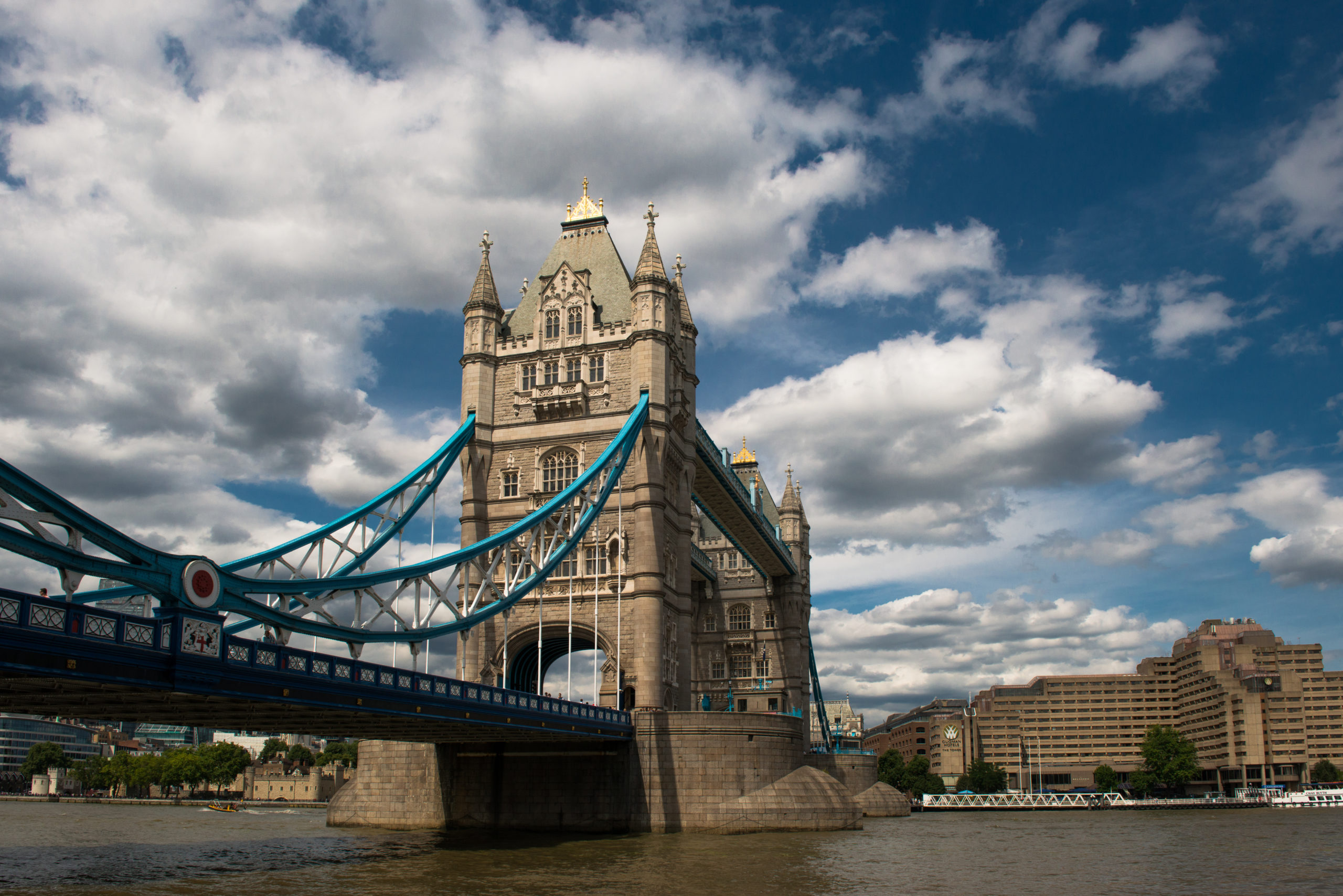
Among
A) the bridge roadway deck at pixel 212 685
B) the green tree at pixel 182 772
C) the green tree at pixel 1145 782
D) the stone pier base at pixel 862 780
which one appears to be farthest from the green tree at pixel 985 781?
the bridge roadway deck at pixel 212 685

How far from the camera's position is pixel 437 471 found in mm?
45219

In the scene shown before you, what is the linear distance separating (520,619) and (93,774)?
10178 cm

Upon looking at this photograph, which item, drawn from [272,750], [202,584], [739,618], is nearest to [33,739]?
[272,750]

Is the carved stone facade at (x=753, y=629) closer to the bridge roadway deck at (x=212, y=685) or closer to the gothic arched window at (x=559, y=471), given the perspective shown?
the gothic arched window at (x=559, y=471)

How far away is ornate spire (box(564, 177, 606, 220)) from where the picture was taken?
5428 centimetres

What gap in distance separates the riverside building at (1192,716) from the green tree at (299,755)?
305 ft

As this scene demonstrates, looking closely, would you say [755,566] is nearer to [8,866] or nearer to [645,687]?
[645,687]

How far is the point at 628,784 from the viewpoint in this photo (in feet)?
131

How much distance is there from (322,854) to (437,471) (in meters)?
17.1

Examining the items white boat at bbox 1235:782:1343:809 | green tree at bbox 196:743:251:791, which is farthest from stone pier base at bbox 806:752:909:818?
green tree at bbox 196:743:251:791

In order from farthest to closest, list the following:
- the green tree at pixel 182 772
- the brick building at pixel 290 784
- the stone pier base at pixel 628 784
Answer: the brick building at pixel 290 784 → the green tree at pixel 182 772 → the stone pier base at pixel 628 784

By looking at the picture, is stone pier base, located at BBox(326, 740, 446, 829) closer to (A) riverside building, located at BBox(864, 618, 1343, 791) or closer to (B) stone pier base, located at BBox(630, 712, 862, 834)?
(B) stone pier base, located at BBox(630, 712, 862, 834)

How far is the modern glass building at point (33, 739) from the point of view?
167 meters

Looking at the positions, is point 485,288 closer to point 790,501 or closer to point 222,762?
point 790,501
